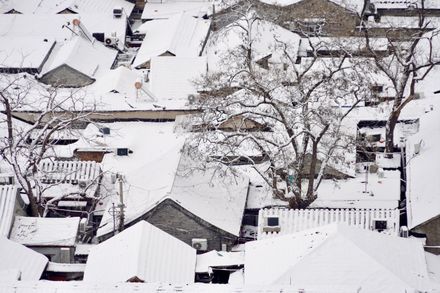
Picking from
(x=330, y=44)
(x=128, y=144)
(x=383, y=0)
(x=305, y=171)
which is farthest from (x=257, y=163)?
(x=383, y=0)

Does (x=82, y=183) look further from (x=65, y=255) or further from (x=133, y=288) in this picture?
(x=133, y=288)

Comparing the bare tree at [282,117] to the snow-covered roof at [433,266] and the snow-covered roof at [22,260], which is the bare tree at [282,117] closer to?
the snow-covered roof at [433,266]

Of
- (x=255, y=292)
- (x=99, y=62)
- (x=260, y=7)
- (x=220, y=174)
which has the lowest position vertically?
(x=255, y=292)

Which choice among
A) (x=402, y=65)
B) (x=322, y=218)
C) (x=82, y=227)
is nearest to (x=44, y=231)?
(x=82, y=227)

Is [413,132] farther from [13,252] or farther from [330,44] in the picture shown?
[13,252]

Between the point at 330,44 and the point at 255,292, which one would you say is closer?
the point at 255,292

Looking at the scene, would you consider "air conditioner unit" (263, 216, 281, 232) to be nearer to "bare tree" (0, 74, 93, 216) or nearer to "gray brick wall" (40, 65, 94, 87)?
"bare tree" (0, 74, 93, 216)

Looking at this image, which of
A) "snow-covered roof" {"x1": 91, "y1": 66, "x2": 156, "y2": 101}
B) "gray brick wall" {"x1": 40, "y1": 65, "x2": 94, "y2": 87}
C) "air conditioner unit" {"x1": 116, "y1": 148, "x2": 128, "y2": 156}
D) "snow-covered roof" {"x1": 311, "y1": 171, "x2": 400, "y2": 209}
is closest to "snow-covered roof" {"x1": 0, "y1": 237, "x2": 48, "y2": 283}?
"air conditioner unit" {"x1": 116, "y1": 148, "x2": 128, "y2": 156}
